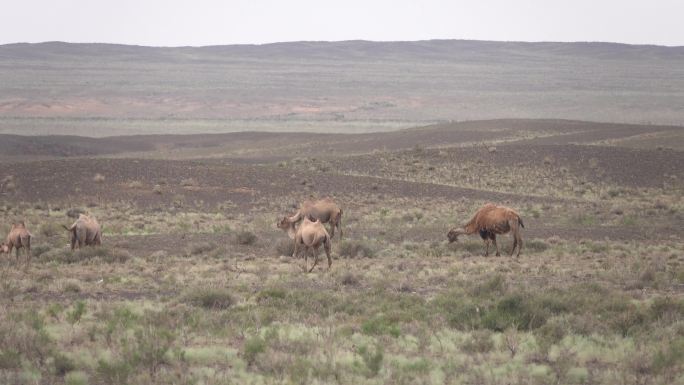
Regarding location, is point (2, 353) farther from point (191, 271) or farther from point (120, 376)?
point (191, 271)

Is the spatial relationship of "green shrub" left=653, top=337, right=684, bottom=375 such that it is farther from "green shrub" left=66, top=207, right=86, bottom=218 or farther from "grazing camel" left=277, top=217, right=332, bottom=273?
"green shrub" left=66, top=207, right=86, bottom=218

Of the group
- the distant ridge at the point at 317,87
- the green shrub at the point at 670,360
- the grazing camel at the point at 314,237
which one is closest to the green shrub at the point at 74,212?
the grazing camel at the point at 314,237

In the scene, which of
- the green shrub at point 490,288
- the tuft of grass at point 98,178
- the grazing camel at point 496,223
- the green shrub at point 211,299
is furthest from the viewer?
the tuft of grass at point 98,178

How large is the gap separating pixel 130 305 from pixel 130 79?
466 feet

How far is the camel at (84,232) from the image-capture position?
22.4m

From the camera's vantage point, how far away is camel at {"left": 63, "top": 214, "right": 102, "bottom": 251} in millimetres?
22406

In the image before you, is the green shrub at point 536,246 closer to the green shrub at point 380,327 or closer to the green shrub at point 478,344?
the green shrub at point 380,327

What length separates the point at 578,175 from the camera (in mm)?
52625

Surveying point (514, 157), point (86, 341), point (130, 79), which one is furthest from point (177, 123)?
point (86, 341)

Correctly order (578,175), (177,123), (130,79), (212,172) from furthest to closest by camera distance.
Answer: (130,79) → (177,123) → (578,175) → (212,172)

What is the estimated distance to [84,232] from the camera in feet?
73.8

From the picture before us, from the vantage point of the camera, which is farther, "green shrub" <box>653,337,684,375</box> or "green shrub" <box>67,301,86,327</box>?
"green shrub" <box>67,301,86,327</box>

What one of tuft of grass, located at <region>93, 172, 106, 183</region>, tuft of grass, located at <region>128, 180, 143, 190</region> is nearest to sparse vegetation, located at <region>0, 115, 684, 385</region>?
tuft of grass, located at <region>128, 180, 143, 190</region>

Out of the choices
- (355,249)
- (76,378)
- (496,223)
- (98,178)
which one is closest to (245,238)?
(355,249)
